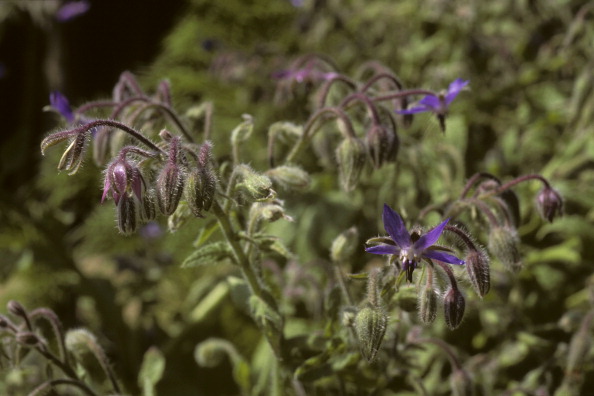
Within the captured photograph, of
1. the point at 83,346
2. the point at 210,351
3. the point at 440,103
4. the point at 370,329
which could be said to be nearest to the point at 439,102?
the point at 440,103

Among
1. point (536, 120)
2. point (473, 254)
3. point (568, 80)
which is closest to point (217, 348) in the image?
point (473, 254)

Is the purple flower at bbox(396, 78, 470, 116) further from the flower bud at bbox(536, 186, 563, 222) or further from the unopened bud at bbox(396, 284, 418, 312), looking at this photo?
the unopened bud at bbox(396, 284, 418, 312)

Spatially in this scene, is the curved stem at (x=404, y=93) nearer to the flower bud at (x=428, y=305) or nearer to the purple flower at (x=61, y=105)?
the flower bud at (x=428, y=305)

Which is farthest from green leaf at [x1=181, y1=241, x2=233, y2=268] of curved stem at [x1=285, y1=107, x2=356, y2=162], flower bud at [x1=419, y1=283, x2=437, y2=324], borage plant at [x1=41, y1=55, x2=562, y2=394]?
flower bud at [x1=419, y1=283, x2=437, y2=324]

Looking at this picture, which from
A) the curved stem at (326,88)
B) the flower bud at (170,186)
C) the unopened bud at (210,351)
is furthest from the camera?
the unopened bud at (210,351)

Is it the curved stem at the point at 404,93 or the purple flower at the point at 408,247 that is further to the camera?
the curved stem at the point at 404,93

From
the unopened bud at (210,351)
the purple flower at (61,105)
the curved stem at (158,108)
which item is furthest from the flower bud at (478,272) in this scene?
the purple flower at (61,105)

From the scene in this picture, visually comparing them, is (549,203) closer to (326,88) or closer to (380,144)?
(380,144)

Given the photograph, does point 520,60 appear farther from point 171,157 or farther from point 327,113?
point 171,157
